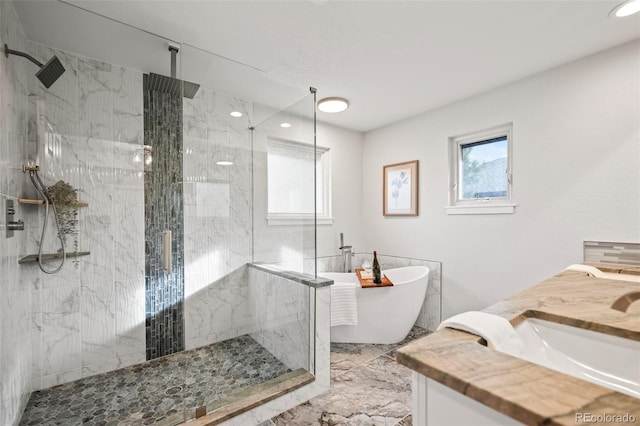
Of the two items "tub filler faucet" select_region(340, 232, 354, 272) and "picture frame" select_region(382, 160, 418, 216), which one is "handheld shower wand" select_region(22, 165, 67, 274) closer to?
"tub filler faucet" select_region(340, 232, 354, 272)

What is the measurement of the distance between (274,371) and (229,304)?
0.75 metres

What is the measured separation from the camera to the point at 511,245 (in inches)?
100

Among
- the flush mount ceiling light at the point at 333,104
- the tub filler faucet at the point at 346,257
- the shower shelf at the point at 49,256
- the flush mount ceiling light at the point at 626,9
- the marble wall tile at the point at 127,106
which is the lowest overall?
the tub filler faucet at the point at 346,257

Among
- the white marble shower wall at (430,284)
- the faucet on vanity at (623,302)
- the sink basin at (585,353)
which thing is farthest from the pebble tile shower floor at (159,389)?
the faucet on vanity at (623,302)

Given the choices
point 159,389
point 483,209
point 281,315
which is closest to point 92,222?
point 159,389

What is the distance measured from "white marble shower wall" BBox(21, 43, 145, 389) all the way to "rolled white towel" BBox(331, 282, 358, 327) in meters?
1.64

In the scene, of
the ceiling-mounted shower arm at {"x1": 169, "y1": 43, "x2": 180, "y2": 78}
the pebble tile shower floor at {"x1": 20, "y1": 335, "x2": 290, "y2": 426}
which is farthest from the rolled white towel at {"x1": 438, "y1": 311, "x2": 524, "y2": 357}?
the ceiling-mounted shower arm at {"x1": 169, "y1": 43, "x2": 180, "y2": 78}

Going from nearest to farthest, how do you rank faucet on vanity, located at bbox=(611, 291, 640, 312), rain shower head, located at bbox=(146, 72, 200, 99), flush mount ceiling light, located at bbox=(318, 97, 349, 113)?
faucet on vanity, located at bbox=(611, 291, 640, 312) → rain shower head, located at bbox=(146, 72, 200, 99) → flush mount ceiling light, located at bbox=(318, 97, 349, 113)

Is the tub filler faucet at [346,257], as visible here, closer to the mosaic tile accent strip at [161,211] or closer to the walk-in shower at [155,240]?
the walk-in shower at [155,240]

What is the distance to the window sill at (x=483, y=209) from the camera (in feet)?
8.41

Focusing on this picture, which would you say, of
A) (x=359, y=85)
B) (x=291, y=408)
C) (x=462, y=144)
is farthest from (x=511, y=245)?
(x=291, y=408)

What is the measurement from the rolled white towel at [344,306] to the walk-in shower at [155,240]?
0.53m

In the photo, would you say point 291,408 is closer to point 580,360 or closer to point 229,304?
point 229,304

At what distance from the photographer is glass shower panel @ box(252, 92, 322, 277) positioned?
8.14 feet
